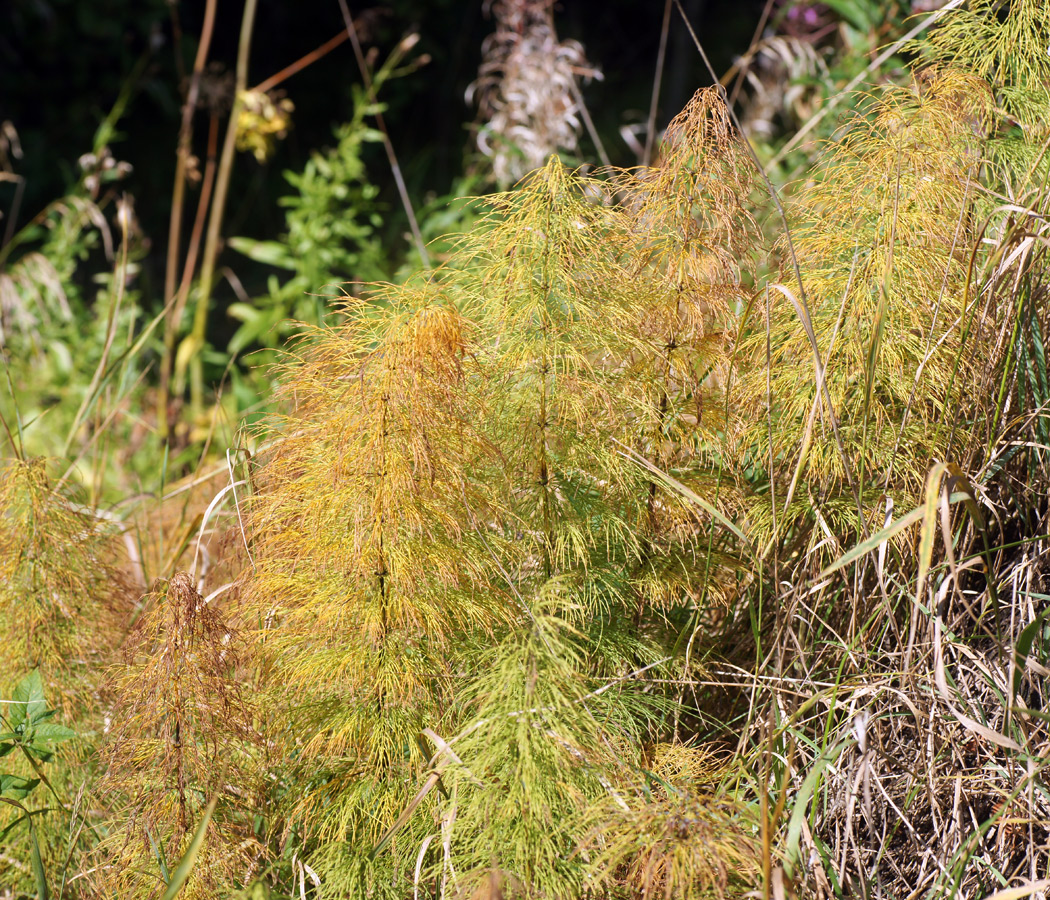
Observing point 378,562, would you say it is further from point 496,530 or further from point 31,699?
point 31,699

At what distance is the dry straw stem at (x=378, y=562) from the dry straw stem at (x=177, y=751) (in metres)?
0.07

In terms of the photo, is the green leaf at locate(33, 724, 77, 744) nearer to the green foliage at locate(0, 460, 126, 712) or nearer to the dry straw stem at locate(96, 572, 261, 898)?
the dry straw stem at locate(96, 572, 261, 898)

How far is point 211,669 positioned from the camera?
3.72 ft

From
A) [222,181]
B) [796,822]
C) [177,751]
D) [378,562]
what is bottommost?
[796,822]

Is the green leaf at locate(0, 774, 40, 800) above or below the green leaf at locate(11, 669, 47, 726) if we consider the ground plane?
below

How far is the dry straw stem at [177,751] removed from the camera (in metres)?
1.10

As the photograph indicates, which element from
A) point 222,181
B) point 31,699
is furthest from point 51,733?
point 222,181

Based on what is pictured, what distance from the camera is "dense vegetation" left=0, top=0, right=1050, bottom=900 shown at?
41.4 inches

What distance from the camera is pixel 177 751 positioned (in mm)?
1104

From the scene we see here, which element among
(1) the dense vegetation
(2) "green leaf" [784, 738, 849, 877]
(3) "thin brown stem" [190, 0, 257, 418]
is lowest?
(2) "green leaf" [784, 738, 849, 877]

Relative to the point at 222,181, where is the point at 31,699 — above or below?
below

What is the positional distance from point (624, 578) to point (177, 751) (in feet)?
1.90

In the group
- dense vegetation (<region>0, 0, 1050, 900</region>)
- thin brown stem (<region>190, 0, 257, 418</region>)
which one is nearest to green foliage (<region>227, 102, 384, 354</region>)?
thin brown stem (<region>190, 0, 257, 418</region>)

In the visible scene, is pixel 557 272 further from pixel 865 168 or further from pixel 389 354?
pixel 865 168
